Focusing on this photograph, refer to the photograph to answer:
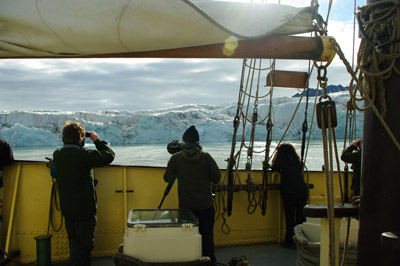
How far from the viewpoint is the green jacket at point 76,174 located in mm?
2986

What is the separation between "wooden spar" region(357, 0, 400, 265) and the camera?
1.89 metres

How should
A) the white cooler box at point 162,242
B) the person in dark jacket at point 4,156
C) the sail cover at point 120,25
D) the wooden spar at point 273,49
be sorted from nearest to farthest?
the sail cover at point 120,25
the wooden spar at point 273,49
the white cooler box at point 162,242
the person in dark jacket at point 4,156

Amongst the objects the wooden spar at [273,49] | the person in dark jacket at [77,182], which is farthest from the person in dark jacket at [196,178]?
the wooden spar at [273,49]

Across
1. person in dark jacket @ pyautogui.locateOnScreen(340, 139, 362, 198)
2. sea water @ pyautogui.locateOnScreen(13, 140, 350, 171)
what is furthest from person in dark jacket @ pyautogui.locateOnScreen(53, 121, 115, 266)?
sea water @ pyautogui.locateOnScreen(13, 140, 350, 171)

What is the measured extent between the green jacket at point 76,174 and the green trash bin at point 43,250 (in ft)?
2.42

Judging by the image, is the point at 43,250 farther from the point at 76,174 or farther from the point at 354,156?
the point at 354,156

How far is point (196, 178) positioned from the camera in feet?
10.8

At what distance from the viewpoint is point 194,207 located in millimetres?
3279

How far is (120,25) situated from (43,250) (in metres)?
2.51

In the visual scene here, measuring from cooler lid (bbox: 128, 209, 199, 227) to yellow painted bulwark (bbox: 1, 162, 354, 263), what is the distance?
1440 mm

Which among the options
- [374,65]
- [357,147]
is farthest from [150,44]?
[357,147]

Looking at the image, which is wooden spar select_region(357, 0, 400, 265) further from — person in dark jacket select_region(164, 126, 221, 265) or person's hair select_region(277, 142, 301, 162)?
person's hair select_region(277, 142, 301, 162)

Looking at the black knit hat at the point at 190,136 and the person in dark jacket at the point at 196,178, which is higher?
the black knit hat at the point at 190,136

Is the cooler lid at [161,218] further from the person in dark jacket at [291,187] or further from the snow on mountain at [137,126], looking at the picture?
the snow on mountain at [137,126]
